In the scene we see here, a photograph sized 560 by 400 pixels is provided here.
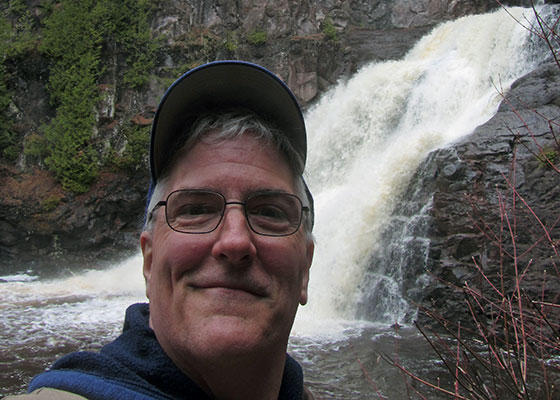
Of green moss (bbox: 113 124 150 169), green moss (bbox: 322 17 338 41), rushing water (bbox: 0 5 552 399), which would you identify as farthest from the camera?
green moss (bbox: 322 17 338 41)

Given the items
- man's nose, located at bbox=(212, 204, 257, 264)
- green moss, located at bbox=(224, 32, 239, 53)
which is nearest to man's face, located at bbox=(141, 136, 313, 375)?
man's nose, located at bbox=(212, 204, 257, 264)

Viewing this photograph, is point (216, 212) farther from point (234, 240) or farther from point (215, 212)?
point (234, 240)

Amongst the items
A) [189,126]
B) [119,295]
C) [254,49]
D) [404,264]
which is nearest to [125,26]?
[254,49]

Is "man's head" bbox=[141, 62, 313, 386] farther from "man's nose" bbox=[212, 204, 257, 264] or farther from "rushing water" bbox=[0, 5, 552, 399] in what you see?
"rushing water" bbox=[0, 5, 552, 399]

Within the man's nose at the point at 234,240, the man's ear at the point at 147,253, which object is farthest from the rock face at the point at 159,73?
the man's nose at the point at 234,240

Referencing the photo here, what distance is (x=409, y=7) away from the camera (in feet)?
73.5

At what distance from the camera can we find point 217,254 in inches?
51.4

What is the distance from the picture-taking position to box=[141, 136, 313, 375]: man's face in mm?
1233

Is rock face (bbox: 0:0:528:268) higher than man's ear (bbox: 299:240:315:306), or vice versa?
rock face (bbox: 0:0:528:268)

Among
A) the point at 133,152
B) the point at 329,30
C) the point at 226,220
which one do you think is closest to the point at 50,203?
the point at 133,152

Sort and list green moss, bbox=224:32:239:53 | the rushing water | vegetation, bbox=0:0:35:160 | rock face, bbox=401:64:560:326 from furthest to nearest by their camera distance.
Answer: green moss, bbox=224:32:239:53 → vegetation, bbox=0:0:35:160 → rock face, bbox=401:64:560:326 → the rushing water

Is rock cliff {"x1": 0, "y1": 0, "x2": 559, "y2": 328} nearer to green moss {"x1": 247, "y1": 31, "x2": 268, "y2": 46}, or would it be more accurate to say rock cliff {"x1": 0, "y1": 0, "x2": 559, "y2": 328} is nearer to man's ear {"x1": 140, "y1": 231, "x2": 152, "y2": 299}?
green moss {"x1": 247, "y1": 31, "x2": 268, "y2": 46}

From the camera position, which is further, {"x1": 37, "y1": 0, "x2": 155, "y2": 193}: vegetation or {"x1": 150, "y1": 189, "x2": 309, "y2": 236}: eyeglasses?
{"x1": 37, "y1": 0, "x2": 155, "y2": 193}: vegetation

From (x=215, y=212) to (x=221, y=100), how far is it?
42cm
